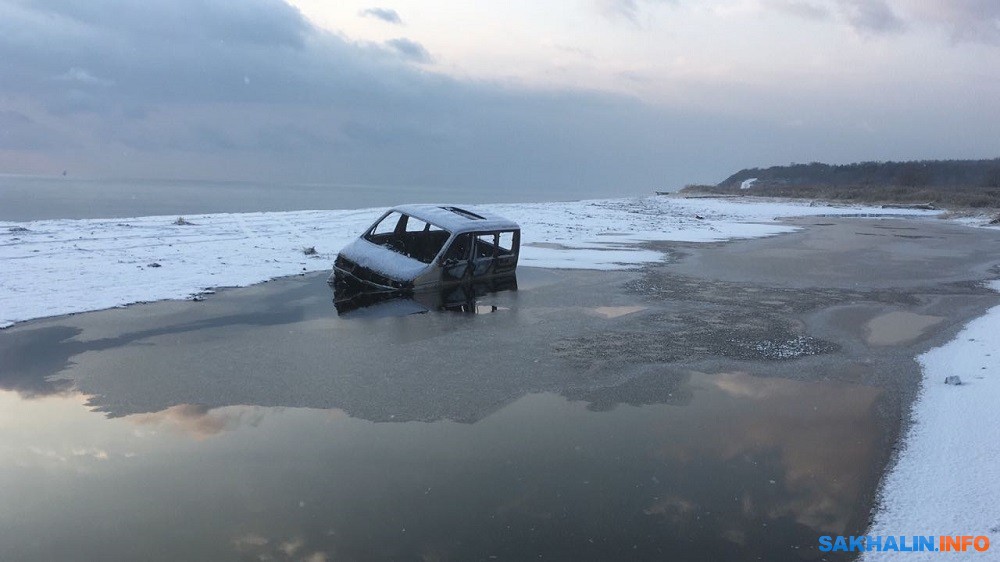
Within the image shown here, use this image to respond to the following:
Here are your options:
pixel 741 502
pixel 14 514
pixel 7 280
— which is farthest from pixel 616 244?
pixel 14 514

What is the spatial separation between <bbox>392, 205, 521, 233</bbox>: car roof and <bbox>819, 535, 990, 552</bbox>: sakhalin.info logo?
918cm

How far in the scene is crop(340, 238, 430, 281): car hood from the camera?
1177 cm

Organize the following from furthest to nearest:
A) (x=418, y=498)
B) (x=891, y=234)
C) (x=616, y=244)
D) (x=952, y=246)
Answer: (x=891, y=234) < (x=952, y=246) < (x=616, y=244) < (x=418, y=498)

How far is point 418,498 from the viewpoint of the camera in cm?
441

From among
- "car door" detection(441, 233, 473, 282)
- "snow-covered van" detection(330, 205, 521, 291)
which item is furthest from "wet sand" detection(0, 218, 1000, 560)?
"car door" detection(441, 233, 473, 282)

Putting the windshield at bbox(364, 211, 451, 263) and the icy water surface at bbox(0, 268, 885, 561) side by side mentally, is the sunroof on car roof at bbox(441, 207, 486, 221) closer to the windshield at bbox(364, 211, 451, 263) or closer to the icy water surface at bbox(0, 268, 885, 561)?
the windshield at bbox(364, 211, 451, 263)

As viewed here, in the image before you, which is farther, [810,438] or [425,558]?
[810,438]

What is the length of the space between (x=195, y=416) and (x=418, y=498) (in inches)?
101

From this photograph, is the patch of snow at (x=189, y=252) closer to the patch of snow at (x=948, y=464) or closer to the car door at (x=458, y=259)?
the car door at (x=458, y=259)

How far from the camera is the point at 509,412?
6.13 m

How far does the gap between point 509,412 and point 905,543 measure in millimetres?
3198

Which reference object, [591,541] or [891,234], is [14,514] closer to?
[591,541]

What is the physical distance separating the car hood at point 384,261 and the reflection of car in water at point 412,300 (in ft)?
1.07

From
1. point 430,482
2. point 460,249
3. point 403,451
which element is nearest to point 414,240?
point 460,249
